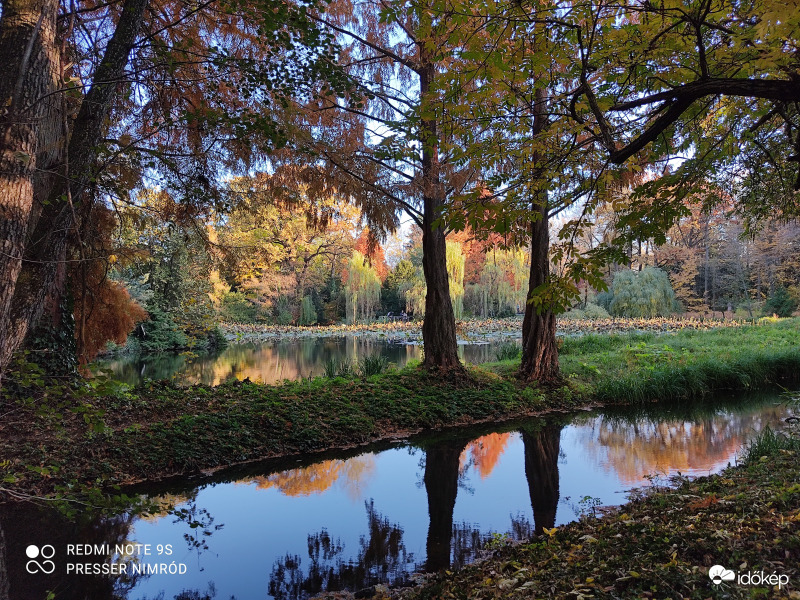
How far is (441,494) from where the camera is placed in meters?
Answer: 4.84

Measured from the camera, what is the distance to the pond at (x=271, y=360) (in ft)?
38.8

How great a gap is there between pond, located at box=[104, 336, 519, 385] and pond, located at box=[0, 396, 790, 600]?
466 cm

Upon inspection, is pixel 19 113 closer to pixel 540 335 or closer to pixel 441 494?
pixel 441 494

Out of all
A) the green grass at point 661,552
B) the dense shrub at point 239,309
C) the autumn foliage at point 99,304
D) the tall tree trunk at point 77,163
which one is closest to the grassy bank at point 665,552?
the green grass at point 661,552

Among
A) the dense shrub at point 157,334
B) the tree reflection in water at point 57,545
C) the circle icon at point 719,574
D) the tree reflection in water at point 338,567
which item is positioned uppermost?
the dense shrub at point 157,334

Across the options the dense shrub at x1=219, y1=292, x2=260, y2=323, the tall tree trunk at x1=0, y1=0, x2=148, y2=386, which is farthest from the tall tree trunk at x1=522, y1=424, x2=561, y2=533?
the dense shrub at x1=219, y1=292, x2=260, y2=323

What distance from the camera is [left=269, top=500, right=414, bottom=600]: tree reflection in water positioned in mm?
3219

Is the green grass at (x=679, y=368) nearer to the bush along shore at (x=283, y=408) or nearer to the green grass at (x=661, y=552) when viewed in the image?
the bush along shore at (x=283, y=408)

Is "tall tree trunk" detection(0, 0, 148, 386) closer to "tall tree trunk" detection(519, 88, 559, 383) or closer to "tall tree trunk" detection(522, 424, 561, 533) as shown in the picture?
"tall tree trunk" detection(522, 424, 561, 533)

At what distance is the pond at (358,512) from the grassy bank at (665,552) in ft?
2.17

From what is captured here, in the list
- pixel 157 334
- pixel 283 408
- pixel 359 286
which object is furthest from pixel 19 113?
pixel 359 286

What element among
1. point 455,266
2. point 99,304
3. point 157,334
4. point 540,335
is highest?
point 455,266

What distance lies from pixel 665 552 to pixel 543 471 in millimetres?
3172

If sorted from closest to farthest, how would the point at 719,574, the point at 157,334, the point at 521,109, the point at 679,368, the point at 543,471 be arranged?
the point at 719,574 → the point at 521,109 → the point at 543,471 → the point at 679,368 → the point at 157,334
